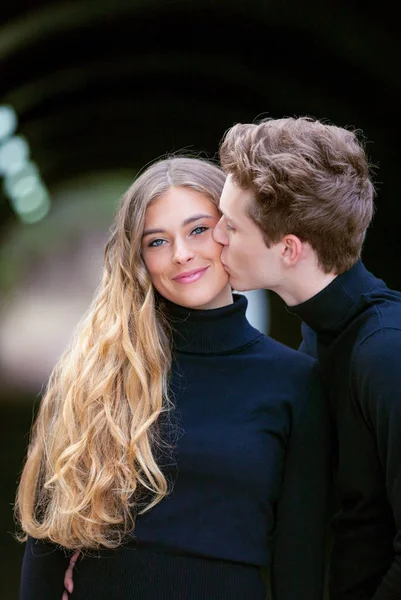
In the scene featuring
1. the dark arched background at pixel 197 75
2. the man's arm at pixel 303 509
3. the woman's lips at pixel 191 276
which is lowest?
the man's arm at pixel 303 509

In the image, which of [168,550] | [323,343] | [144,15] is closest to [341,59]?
[144,15]

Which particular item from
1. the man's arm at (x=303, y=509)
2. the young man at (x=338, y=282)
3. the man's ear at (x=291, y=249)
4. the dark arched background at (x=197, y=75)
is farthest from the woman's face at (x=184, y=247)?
the dark arched background at (x=197, y=75)

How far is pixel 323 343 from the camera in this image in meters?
2.19

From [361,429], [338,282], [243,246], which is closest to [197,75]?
[243,246]

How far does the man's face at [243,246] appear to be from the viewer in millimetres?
2145

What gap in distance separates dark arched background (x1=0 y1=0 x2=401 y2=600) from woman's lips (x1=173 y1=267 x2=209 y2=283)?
1.49 m

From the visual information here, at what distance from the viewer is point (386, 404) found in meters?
1.90

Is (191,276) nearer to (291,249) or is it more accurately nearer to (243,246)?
(243,246)

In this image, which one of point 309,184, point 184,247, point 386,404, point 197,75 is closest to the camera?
point 386,404

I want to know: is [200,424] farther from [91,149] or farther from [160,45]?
[91,149]

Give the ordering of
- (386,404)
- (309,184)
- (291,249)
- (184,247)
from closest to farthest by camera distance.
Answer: (386,404) < (309,184) < (291,249) < (184,247)

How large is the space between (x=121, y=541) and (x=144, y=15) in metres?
3.69

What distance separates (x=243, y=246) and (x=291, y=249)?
0.42ft

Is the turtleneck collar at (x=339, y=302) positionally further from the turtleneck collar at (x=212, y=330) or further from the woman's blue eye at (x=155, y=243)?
the woman's blue eye at (x=155, y=243)
